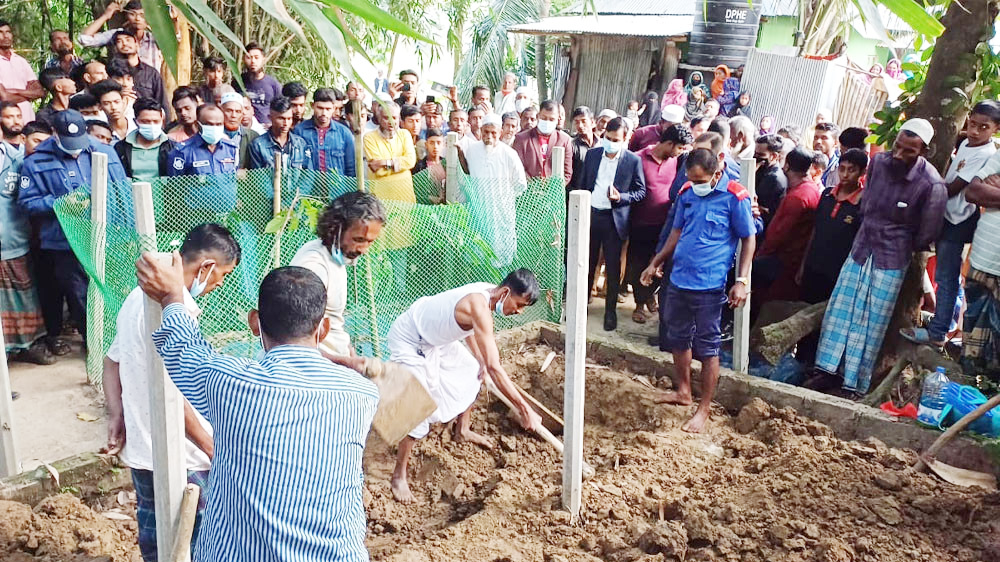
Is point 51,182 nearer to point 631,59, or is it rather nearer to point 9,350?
point 9,350

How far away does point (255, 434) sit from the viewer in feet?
7.14

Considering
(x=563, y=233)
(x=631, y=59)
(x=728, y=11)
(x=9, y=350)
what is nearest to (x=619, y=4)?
(x=631, y=59)

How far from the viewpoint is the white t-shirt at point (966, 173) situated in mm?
5133

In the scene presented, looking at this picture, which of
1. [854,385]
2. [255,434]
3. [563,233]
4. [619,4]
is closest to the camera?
[255,434]

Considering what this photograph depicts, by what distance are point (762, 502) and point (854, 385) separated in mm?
1914

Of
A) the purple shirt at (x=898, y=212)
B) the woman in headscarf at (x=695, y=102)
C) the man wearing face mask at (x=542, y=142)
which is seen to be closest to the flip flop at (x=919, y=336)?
the purple shirt at (x=898, y=212)

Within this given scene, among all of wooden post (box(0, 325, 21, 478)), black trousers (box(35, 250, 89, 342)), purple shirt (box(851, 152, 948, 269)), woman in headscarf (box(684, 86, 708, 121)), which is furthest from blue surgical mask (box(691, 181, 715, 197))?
woman in headscarf (box(684, 86, 708, 121))

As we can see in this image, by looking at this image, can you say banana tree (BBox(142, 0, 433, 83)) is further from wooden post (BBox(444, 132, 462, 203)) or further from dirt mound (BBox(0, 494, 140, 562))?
wooden post (BBox(444, 132, 462, 203))

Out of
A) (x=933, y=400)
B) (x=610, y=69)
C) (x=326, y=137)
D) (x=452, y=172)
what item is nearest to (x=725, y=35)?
(x=610, y=69)

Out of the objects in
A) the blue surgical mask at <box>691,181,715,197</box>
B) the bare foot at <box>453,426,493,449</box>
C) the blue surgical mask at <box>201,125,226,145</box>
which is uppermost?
the blue surgical mask at <box>201,125,226,145</box>

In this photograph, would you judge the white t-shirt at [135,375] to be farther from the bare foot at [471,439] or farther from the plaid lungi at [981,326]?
the plaid lungi at [981,326]

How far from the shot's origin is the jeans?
529cm

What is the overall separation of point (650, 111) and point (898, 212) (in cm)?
894

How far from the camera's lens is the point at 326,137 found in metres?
6.85
